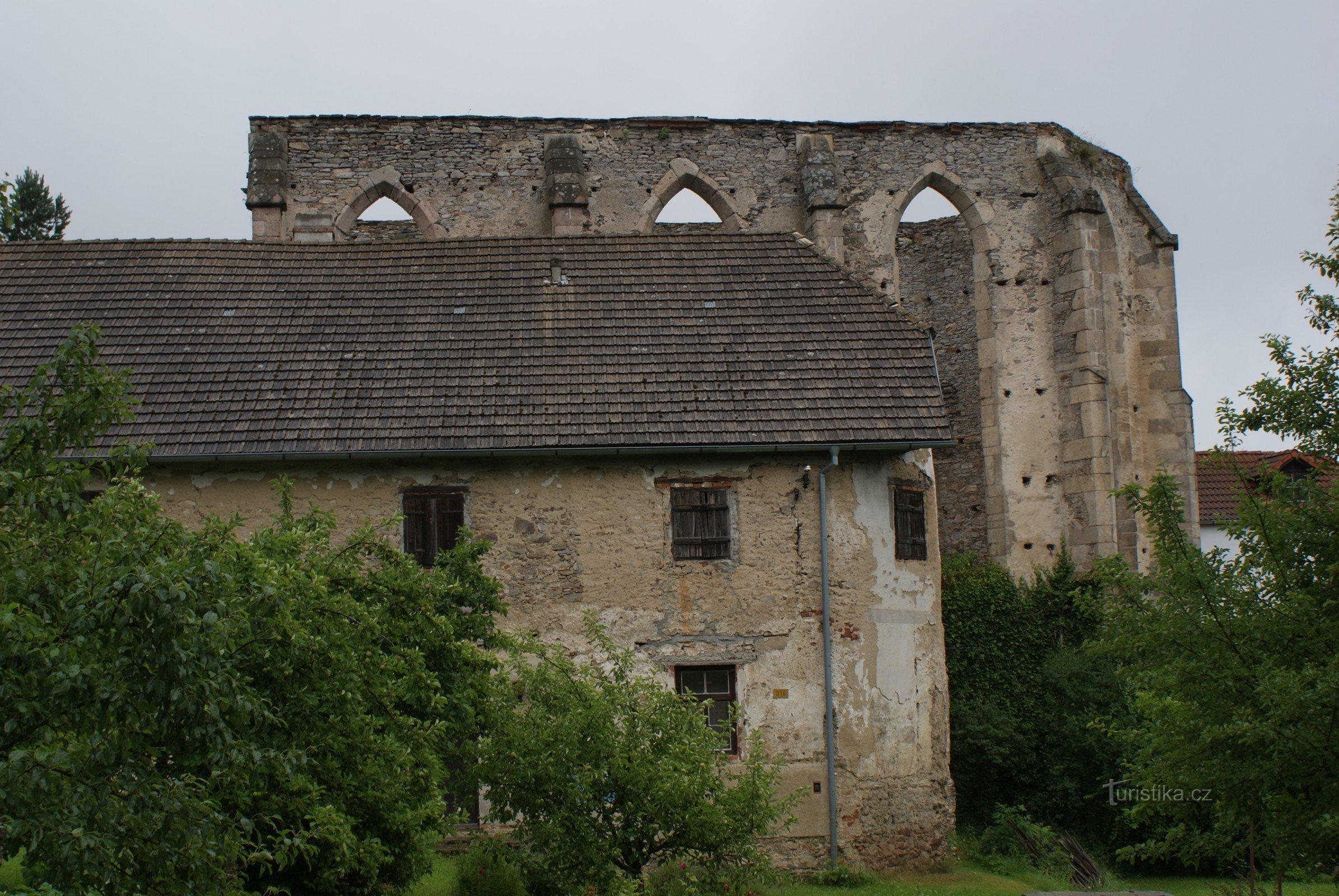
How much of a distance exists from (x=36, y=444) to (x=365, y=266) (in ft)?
33.1

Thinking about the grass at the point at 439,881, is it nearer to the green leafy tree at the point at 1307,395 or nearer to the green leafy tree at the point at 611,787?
the green leafy tree at the point at 611,787

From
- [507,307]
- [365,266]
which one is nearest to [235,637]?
[507,307]

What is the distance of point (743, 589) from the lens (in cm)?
1372

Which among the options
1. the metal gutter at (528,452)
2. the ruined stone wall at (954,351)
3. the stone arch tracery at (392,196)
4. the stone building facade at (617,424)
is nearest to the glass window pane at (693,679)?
the stone building facade at (617,424)

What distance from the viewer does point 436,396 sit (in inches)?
547

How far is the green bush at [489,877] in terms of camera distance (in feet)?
34.8

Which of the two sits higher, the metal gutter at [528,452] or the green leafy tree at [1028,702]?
the metal gutter at [528,452]

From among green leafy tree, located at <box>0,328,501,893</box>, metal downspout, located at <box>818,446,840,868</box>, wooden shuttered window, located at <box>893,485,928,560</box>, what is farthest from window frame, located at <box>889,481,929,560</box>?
green leafy tree, located at <box>0,328,501,893</box>

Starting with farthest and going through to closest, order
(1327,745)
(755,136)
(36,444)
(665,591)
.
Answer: (755,136) < (665,591) < (1327,745) < (36,444)

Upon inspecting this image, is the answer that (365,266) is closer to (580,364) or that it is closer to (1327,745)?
(580,364)

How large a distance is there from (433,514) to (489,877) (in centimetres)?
428

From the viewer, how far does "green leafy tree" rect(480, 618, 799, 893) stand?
945 cm

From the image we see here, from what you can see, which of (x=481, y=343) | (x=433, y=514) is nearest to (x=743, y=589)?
(x=433, y=514)

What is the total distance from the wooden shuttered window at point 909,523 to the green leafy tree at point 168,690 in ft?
22.5
